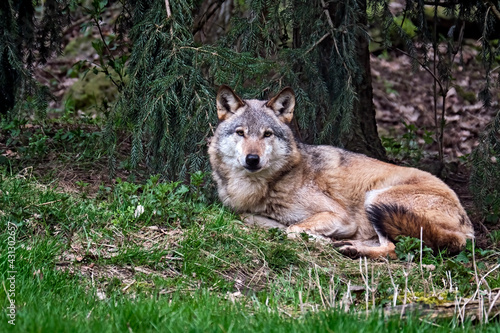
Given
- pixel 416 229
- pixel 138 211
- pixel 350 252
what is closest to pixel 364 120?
pixel 416 229

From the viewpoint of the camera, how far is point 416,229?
5.77 metres

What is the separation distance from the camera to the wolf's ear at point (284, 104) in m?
6.43

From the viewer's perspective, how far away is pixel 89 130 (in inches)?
341

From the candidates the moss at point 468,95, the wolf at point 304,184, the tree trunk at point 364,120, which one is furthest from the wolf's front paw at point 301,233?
the moss at point 468,95

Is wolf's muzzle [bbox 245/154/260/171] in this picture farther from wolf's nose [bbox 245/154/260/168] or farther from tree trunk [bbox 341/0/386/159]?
tree trunk [bbox 341/0/386/159]

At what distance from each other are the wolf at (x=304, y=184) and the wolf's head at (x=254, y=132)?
11 millimetres

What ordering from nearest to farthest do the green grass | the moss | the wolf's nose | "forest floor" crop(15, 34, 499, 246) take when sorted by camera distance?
the green grass, the wolf's nose, "forest floor" crop(15, 34, 499, 246), the moss

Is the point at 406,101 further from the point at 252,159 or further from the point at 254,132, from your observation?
the point at 252,159

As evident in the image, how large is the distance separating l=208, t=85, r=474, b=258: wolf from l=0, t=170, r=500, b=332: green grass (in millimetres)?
488

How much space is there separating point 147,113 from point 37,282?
2.39 meters

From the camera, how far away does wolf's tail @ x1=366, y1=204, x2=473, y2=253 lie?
5742 millimetres

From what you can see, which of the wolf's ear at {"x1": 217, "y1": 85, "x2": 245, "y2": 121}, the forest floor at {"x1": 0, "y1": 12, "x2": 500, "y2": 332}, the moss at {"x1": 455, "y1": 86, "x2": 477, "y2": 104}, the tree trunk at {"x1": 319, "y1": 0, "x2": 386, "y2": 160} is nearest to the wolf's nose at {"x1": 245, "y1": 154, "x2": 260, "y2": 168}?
the forest floor at {"x1": 0, "y1": 12, "x2": 500, "y2": 332}

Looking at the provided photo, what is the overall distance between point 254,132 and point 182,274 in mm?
2203

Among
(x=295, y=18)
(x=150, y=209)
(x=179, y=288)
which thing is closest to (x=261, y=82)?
(x=295, y=18)
